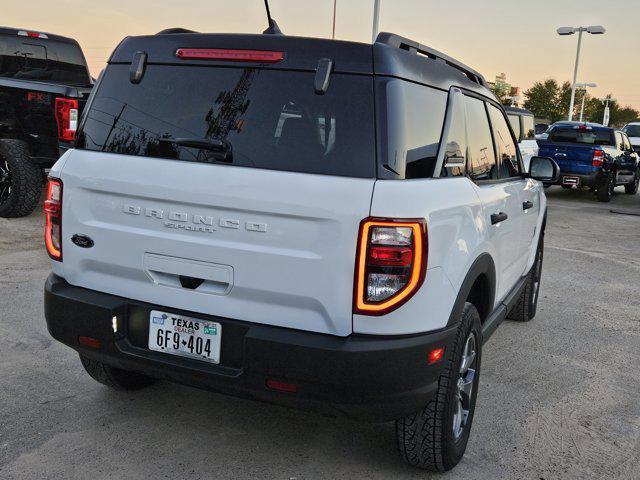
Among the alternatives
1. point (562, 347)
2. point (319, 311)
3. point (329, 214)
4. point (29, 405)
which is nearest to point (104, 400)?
point (29, 405)

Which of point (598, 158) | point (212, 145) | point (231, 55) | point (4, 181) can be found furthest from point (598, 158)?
point (212, 145)

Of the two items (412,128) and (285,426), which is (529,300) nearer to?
(285,426)

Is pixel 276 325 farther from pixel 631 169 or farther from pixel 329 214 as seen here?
pixel 631 169

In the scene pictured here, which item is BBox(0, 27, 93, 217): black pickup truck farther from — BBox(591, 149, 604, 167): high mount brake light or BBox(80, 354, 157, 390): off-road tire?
BBox(591, 149, 604, 167): high mount brake light

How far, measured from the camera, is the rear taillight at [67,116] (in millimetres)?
7414

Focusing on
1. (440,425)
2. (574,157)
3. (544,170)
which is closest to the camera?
(440,425)

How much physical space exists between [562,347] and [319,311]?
308 cm

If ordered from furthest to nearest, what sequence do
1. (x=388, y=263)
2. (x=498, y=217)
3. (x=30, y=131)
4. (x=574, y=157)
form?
1. (x=574, y=157)
2. (x=30, y=131)
3. (x=498, y=217)
4. (x=388, y=263)

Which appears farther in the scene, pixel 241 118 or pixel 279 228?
pixel 241 118

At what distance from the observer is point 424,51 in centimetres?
285

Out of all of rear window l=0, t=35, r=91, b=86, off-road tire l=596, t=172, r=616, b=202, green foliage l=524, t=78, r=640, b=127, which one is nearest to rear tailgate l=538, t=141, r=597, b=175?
off-road tire l=596, t=172, r=616, b=202

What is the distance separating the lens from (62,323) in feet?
9.04

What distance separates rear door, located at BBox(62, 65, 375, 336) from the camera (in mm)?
2320

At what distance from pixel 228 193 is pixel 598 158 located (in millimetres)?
13830
